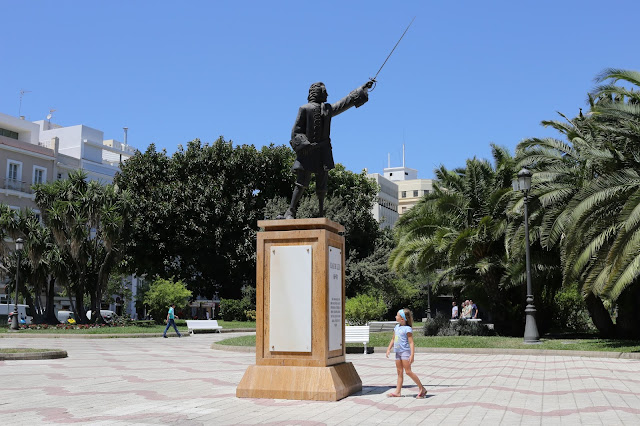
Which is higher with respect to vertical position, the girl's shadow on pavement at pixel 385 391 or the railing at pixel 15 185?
the railing at pixel 15 185

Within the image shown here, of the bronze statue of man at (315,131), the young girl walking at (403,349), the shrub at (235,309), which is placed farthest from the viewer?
the shrub at (235,309)

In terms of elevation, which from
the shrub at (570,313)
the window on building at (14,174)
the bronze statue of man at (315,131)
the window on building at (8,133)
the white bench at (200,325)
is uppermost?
the window on building at (8,133)

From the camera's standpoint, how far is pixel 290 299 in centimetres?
909

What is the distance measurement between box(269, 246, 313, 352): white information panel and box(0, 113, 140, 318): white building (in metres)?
33.3

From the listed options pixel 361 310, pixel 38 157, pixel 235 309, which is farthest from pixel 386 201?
pixel 361 310

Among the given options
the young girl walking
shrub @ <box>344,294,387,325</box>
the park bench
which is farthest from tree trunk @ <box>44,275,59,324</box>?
the young girl walking

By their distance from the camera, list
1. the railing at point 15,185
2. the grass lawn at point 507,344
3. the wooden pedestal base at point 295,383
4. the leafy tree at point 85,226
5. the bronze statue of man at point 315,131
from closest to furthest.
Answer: the wooden pedestal base at point 295,383, the bronze statue of man at point 315,131, the grass lawn at point 507,344, the leafy tree at point 85,226, the railing at point 15,185

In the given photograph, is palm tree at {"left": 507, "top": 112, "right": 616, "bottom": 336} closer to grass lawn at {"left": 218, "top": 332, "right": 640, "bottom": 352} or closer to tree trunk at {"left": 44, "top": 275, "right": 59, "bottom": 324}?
grass lawn at {"left": 218, "top": 332, "right": 640, "bottom": 352}

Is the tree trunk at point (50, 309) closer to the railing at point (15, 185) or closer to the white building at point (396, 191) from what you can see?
the railing at point (15, 185)

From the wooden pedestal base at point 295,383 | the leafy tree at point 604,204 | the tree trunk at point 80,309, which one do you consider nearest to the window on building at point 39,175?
the tree trunk at point 80,309

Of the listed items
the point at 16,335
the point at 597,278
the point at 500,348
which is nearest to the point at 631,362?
the point at 597,278

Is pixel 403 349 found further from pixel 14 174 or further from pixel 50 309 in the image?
pixel 14 174

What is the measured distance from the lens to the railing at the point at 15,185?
4882 centimetres

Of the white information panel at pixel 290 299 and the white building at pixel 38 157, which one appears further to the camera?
the white building at pixel 38 157
